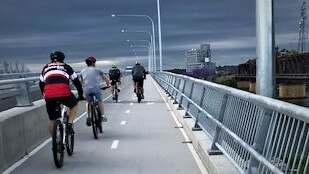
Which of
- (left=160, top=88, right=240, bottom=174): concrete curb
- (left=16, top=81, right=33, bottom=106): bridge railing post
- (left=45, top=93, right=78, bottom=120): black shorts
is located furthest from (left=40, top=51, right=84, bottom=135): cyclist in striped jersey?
(left=16, top=81, right=33, bottom=106): bridge railing post

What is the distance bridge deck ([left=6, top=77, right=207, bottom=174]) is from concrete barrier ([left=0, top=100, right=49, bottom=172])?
0.24m

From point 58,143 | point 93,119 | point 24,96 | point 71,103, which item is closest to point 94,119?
point 93,119

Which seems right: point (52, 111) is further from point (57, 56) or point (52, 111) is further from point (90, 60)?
point (90, 60)

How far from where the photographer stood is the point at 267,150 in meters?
6.22

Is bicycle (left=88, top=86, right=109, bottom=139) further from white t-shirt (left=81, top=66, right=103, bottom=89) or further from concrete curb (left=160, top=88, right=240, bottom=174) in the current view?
concrete curb (left=160, top=88, right=240, bottom=174)

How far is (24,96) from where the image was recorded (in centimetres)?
1466

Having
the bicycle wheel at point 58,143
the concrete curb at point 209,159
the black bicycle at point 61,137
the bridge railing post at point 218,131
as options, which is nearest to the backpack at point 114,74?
the concrete curb at point 209,159

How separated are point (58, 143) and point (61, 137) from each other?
1.03 feet

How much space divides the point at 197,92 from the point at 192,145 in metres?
2.62

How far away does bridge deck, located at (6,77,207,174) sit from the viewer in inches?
419

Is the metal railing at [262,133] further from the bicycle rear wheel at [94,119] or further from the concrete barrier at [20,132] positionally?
the bicycle rear wheel at [94,119]

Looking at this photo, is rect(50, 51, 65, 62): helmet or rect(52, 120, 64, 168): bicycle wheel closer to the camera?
rect(52, 120, 64, 168): bicycle wheel

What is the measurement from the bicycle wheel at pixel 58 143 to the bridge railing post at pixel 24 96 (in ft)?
12.7

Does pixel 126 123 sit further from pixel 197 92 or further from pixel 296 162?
pixel 296 162
